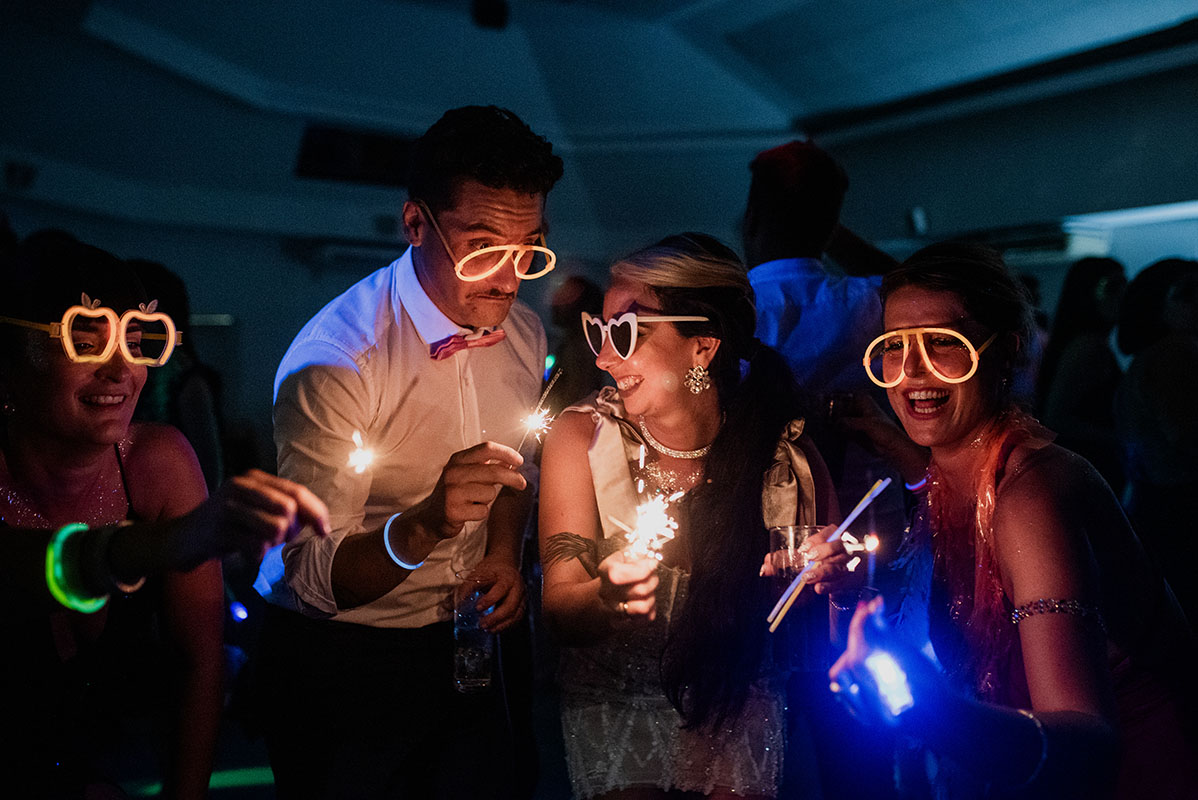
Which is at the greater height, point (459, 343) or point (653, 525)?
point (459, 343)

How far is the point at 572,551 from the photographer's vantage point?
2.35 m

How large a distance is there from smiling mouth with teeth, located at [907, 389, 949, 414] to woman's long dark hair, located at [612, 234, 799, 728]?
483 millimetres

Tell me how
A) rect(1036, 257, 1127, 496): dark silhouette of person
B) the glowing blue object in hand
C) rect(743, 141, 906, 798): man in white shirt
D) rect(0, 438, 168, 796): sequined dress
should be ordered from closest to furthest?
the glowing blue object in hand < rect(0, 438, 168, 796): sequined dress < rect(743, 141, 906, 798): man in white shirt < rect(1036, 257, 1127, 496): dark silhouette of person

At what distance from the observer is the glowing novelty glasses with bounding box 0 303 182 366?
6.21 feet

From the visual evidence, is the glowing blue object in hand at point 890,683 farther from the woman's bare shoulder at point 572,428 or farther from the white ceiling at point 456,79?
the white ceiling at point 456,79

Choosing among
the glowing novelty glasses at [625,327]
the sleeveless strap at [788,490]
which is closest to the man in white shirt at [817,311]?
the sleeveless strap at [788,490]

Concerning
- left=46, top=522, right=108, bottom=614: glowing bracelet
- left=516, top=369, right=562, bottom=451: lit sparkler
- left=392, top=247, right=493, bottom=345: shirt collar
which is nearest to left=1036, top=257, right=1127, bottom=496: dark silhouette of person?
left=516, top=369, right=562, bottom=451: lit sparkler

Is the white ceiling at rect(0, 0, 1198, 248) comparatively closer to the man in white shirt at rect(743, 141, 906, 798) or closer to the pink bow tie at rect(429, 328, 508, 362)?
the man in white shirt at rect(743, 141, 906, 798)

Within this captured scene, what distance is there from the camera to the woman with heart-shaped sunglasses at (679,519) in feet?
7.62

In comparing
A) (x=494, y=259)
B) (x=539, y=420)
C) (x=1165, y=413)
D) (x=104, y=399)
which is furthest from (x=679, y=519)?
(x=1165, y=413)

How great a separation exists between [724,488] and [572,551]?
1.54ft

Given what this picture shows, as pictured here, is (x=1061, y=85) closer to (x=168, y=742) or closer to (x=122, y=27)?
(x=122, y=27)

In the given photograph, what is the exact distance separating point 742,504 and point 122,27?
24.4 feet

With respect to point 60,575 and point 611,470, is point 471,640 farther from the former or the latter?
point 60,575
